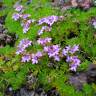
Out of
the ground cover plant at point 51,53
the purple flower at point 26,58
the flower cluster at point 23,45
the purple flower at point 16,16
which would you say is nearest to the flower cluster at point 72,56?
the ground cover plant at point 51,53

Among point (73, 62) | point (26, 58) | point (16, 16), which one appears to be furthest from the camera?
point (16, 16)

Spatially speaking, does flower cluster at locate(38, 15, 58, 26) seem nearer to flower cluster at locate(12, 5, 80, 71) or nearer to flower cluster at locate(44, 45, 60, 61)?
flower cluster at locate(12, 5, 80, 71)

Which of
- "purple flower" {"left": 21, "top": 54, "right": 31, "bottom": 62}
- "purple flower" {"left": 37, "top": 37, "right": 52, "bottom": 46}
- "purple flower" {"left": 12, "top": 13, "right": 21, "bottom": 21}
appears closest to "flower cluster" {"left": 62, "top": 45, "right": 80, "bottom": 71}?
"purple flower" {"left": 37, "top": 37, "right": 52, "bottom": 46}

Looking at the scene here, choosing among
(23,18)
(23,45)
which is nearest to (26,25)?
(23,18)

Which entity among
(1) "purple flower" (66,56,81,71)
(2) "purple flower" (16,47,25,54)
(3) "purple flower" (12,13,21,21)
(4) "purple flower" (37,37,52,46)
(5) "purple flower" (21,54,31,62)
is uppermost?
(3) "purple flower" (12,13,21,21)

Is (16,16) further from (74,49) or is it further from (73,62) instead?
(73,62)

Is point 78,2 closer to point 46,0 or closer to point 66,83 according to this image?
point 46,0

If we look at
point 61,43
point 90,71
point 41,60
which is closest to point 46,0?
point 61,43

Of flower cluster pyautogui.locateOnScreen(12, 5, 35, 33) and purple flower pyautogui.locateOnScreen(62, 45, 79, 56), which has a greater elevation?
flower cluster pyautogui.locateOnScreen(12, 5, 35, 33)
